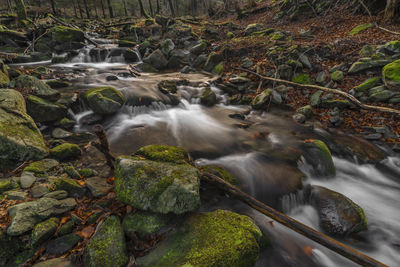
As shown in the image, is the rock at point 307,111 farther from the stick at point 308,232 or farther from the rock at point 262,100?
the stick at point 308,232

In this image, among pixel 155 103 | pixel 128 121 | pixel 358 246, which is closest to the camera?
pixel 358 246

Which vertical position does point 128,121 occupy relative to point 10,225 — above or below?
below

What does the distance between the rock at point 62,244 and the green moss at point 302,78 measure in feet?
29.7

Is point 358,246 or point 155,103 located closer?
point 358,246

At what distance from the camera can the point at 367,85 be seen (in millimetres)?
6742

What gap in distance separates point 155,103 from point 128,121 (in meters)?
1.55

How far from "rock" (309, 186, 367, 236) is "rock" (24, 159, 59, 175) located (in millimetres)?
5221

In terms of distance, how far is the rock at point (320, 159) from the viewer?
4.70 m

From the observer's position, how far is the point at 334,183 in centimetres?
459

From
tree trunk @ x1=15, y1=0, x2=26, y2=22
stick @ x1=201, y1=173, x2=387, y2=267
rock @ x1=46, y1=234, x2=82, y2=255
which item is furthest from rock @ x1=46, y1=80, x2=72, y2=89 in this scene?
tree trunk @ x1=15, y1=0, x2=26, y2=22

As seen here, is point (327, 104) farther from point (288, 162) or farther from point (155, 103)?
point (155, 103)

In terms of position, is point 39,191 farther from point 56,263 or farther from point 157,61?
point 157,61

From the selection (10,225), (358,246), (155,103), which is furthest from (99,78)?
(358,246)

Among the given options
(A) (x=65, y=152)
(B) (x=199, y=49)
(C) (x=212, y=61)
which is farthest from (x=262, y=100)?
(B) (x=199, y=49)
